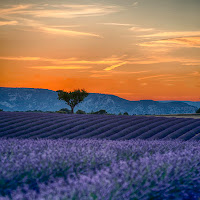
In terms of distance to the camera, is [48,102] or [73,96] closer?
[73,96]

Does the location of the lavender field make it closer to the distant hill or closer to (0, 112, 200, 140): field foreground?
(0, 112, 200, 140): field foreground

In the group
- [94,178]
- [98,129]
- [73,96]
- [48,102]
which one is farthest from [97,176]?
[48,102]

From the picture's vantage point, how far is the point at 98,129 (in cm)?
1012

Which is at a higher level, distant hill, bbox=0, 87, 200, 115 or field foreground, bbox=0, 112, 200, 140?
distant hill, bbox=0, 87, 200, 115

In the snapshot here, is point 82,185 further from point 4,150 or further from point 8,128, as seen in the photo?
point 8,128

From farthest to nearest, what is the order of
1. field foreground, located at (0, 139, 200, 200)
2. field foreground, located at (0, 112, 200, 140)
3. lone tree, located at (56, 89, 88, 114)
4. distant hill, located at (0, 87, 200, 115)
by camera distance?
distant hill, located at (0, 87, 200, 115) < lone tree, located at (56, 89, 88, 114) < field foreground, located at (0, 112, 200, 140) < field foreground, located at (0, 139, 200, 200)

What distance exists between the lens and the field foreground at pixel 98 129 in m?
9.44

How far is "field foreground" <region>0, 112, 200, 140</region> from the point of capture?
944 centimetres

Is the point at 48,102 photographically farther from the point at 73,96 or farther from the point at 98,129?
the point at 98,129

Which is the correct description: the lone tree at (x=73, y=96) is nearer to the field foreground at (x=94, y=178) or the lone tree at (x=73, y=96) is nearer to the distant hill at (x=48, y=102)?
the field foreground at (x=94, y=178)

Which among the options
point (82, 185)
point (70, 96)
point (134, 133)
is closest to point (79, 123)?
point (134, 133)

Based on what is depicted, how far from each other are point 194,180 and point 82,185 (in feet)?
4.92

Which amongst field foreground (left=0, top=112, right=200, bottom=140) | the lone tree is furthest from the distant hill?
field foreground (left=0, top=112, right=200, bottom=140)

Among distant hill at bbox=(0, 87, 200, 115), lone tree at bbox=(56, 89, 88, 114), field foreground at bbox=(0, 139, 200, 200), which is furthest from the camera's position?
distant hill at bbox=(0, 87, 200, 115)
